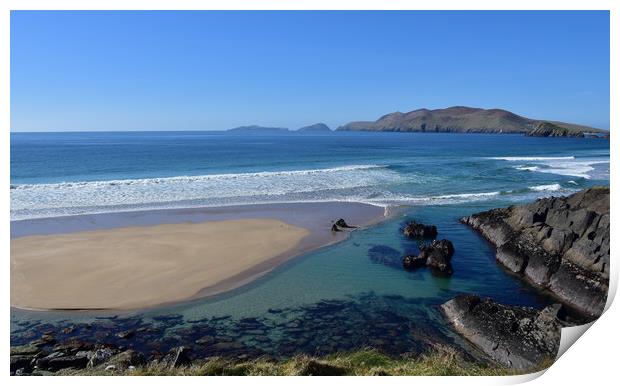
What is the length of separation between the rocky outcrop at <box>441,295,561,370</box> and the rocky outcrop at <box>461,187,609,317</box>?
232 cm

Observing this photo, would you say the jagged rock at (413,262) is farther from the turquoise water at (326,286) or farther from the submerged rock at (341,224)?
the submerged rock at (341,224)

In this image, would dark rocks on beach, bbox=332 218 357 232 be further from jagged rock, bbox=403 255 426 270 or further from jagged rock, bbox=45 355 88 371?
jagged rock, bbox=45 355 88 371

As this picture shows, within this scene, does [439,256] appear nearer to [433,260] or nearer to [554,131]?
[433,260]

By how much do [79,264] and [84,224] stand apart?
584 centimetres

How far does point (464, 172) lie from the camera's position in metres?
38.1

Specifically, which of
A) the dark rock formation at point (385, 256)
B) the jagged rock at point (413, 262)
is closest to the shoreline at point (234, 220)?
the dark rock formation at point (385, 256)

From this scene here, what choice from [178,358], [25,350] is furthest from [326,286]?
[25,350]

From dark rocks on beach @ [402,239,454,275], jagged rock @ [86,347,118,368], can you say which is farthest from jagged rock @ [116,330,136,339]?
dark rocks on beach @ [402,239,454,275]

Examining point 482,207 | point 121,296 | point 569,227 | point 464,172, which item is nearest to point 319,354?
point 121,296

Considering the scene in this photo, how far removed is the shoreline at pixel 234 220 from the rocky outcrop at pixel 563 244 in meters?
5.83

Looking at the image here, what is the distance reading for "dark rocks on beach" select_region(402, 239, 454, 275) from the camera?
1345 cm

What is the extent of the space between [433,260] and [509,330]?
476cm

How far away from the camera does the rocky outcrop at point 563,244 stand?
37.6 feet

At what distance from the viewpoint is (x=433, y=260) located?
13758 millimetres
